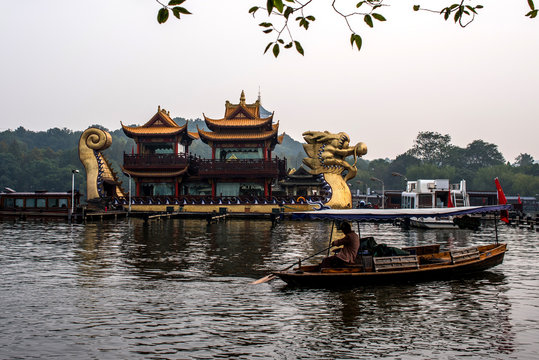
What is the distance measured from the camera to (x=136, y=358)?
28.1ft

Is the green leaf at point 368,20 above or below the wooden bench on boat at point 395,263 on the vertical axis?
above

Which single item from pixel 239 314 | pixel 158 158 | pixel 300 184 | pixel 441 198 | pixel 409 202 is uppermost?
pixel 158 158

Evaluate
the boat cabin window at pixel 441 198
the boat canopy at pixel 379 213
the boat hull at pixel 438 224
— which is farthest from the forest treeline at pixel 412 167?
the boat canopy at pixel 379 213

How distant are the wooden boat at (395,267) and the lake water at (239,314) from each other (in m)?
0.29

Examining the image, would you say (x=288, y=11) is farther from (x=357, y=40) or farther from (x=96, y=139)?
(x=96, y=139)

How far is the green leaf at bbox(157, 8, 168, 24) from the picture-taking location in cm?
557

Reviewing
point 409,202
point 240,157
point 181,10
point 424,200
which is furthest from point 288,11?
point 240,157

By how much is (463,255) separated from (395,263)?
2.90 meters

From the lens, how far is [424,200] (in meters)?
46.1

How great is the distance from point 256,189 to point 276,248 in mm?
31445

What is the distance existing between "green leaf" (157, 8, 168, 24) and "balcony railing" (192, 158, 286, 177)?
47.7m

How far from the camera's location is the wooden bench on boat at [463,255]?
15527 millimetres

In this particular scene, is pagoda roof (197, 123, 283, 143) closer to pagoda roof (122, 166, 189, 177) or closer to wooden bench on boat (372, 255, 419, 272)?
pagoda roof (122, 166, 189, 177)

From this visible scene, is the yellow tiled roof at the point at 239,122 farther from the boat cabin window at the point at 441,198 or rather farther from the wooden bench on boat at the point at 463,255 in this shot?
the wooden bench on boat at the point at 463,255
